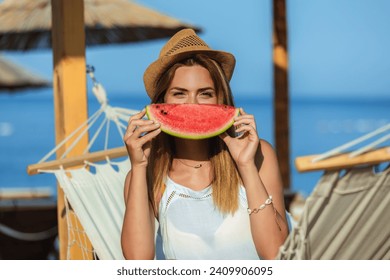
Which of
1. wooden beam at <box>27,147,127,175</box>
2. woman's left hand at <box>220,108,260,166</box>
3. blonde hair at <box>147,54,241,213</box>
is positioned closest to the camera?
woman's left hand at <box>220,108,260,166</box>

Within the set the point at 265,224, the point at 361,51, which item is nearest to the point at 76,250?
the point at 265,224

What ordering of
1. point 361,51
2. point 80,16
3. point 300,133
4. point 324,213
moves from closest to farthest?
point 324,213 < point 80,16 < point 300,133 < point 361,51

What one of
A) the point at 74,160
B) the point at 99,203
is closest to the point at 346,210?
the point at 99,203

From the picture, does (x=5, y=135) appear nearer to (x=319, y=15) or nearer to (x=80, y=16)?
(x=319, y=15)

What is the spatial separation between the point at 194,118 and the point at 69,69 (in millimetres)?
1162

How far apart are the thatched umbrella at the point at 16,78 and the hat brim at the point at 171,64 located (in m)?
6.47

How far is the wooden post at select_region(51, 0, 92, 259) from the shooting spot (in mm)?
3451

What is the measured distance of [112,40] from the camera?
19.4 ft

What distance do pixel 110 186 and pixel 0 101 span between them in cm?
7075

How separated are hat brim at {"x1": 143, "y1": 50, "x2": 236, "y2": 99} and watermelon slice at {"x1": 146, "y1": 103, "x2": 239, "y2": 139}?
0.18 meters

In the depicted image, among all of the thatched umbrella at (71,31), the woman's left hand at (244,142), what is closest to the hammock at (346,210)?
the woman's left hand at (244,142)

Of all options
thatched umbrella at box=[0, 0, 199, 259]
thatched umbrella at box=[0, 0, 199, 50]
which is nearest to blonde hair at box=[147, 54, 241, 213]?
thatched umbrella at box=[0, 0, 199, 259]

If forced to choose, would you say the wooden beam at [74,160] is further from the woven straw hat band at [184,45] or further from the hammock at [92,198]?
the woven straw hat band at [184,45]

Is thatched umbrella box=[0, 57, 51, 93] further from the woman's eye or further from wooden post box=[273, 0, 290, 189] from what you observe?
the woman's eye
